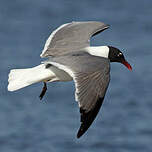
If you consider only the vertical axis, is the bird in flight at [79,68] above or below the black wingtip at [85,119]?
above

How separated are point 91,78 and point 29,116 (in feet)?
16.8

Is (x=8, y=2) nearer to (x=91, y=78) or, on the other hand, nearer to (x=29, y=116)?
(x=29, y=116)

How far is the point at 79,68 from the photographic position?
6684 millimetres

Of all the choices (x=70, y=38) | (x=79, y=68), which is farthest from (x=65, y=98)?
A: (x=79, y=68)

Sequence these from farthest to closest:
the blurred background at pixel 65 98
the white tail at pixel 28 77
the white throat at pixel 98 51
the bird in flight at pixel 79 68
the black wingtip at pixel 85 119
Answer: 1. the blurred background at pixel 65 98
2. the white throat at pixel 98 51
3. the white tail at pixel 28 77
4. the bird in flight at pixel 79 68
5. the black wingtip at pixel 85 119

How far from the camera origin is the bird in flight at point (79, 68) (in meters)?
6.46

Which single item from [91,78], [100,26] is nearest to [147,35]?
[100,26]

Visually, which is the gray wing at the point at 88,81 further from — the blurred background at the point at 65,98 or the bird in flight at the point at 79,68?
the blurred background at the point at 65,98

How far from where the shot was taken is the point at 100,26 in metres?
8.42

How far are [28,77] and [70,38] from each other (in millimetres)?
891

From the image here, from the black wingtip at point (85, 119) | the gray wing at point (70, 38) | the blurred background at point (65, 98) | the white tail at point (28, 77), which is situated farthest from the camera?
the blurred background at point (65, 98)

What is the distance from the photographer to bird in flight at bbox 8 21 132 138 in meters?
6.46

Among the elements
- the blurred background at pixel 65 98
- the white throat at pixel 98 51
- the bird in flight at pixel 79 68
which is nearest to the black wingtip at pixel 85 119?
the bird in flight at pixel 79 68

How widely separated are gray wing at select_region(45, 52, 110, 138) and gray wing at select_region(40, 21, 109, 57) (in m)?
0.76
